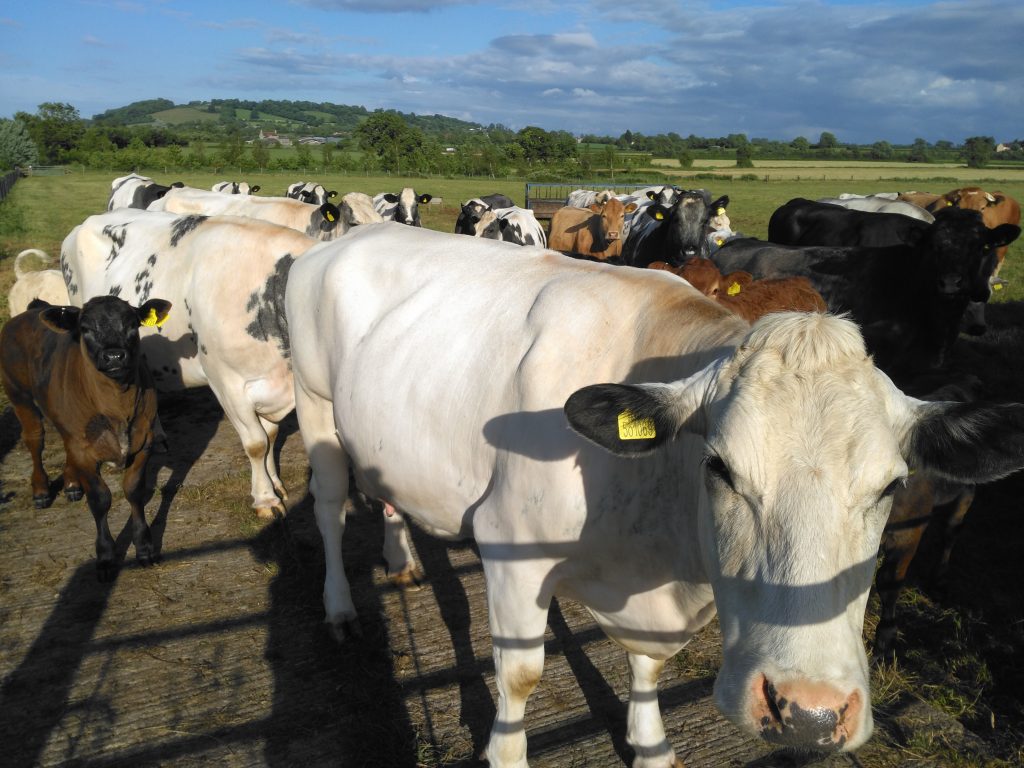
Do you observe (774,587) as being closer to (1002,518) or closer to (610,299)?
(610,299)

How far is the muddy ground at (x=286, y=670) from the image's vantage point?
129 inches

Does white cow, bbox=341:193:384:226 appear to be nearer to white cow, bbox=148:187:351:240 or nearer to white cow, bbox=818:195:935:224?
white cow, bbox=148:187:351:240

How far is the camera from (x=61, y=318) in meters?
4.71

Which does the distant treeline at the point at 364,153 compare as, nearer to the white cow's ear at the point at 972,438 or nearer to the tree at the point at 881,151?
the tree at the point at 881,151

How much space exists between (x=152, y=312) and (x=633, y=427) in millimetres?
4179

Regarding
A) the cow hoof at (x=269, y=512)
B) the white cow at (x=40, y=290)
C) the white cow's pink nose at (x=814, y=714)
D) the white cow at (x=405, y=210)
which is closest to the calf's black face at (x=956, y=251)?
the cow hoof at (x=269, y=512)

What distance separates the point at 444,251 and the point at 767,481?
2231 millimetres

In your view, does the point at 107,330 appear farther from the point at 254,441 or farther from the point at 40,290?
the point at 40,290

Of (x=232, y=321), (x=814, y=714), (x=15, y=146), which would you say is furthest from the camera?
(x=15, y=146)

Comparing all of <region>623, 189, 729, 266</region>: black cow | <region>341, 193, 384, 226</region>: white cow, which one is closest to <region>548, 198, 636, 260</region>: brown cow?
<region>623, 189, 729, 266</region>: black cow

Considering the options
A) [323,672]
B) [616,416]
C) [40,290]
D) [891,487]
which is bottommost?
[323,672]

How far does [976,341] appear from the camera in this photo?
33.9ft

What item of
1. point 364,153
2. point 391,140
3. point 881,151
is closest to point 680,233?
point 391,140

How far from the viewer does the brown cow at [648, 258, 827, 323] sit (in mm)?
5109
